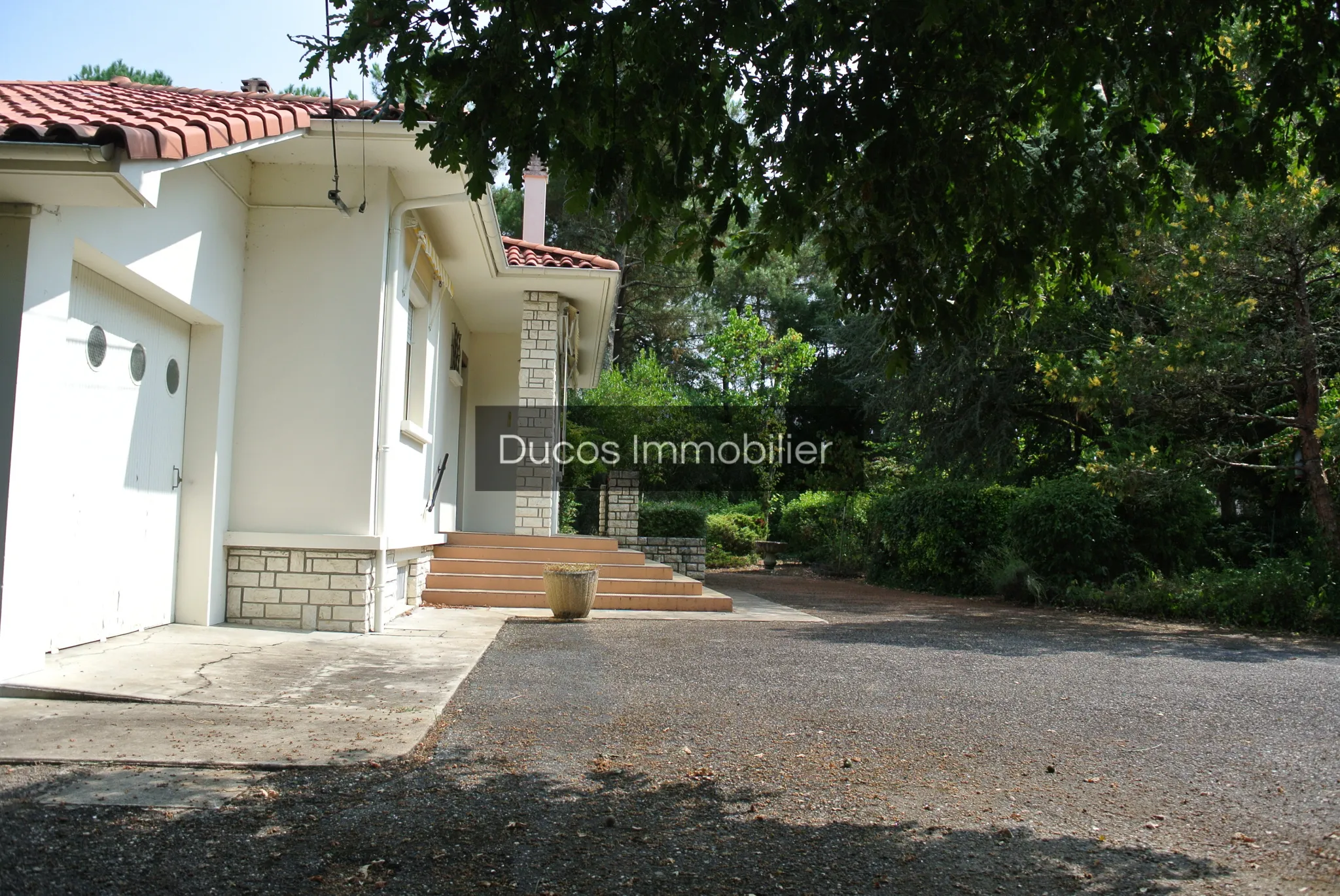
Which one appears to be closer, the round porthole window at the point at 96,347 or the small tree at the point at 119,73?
the round porthole window at the point at 96,347

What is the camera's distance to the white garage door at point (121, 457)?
5934 millimetres

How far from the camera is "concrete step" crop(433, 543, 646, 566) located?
449 inches

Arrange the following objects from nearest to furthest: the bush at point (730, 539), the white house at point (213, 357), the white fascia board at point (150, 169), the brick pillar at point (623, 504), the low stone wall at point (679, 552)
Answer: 1. the white fascia board at point (150, 169)
2. the white house at point (213, 357)
3. the brick pillar at point (623, 504)
4. the low stone wall at point (679, 552)
5. the bush at point (730, 539)

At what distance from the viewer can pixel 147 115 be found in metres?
5.61

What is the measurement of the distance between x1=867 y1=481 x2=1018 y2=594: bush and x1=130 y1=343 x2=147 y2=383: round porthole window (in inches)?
505

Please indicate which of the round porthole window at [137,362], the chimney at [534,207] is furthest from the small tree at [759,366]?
the round porthole window at [137,362]

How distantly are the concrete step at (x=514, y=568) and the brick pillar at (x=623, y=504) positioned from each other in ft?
14.1

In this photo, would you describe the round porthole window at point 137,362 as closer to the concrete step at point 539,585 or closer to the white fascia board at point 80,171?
the white fascia board at point 80,171

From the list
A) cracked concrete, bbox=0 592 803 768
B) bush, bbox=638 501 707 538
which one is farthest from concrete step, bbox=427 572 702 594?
bush, bbox=638 501 707 538

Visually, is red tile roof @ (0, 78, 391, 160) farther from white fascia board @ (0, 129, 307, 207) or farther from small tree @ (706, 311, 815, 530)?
small tree @ (706, 311, 815, 530)

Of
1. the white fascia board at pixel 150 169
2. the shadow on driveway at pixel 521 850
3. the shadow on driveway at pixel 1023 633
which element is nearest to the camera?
the shadow on driveway at pixel 521 850

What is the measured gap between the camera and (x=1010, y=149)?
3.99 m

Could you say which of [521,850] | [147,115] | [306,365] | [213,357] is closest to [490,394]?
[306,365]

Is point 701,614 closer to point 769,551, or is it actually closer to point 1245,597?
point 1245,597
